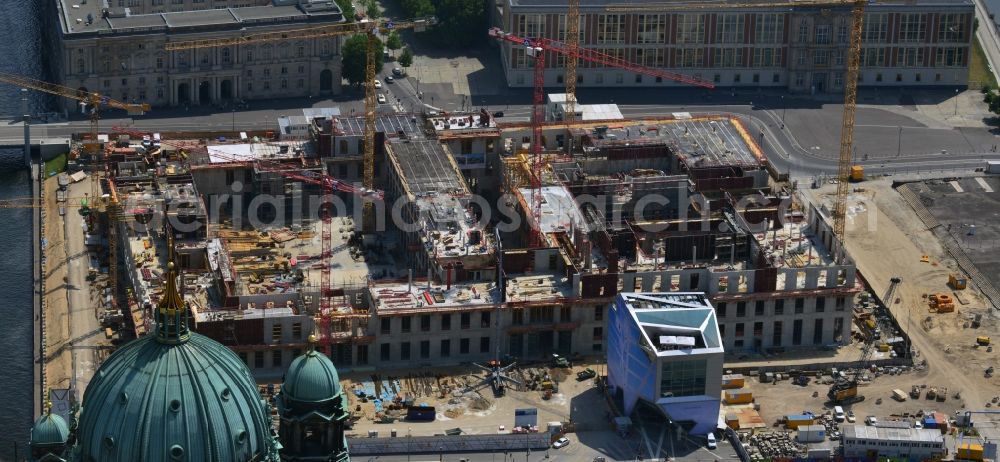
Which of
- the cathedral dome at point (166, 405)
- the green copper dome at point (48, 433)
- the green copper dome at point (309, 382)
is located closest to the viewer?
the cathedral dome at point (166, 405)

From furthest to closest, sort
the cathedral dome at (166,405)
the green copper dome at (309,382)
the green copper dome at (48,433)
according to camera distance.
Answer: the green copper dome at (309,382)
the green copper dome at (48,433)
the cathedral dome at (166,405)

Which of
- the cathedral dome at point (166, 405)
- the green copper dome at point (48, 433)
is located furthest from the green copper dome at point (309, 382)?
the green copper dome at point (48, 433)

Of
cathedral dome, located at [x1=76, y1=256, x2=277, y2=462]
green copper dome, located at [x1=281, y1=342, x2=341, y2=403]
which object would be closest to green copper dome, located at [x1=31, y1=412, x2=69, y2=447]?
cathedral dome, located at [x1=76, y1=256, x2=277, y2=462]

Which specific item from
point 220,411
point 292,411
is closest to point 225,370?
point 220,411

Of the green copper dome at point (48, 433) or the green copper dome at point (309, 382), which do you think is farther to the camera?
the green copper dome at point (309, 382)

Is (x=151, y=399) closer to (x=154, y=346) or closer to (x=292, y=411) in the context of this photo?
(x=154, y=346)

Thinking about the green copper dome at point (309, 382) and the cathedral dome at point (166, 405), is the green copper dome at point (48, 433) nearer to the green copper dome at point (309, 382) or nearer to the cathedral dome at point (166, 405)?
the cathedral dome at point (166, 405)

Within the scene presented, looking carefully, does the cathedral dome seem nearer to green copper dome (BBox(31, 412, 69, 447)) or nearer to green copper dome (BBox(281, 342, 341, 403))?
green copper dome (BBox(31, 412, 69, 447))

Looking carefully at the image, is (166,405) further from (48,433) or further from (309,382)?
(309,382)
